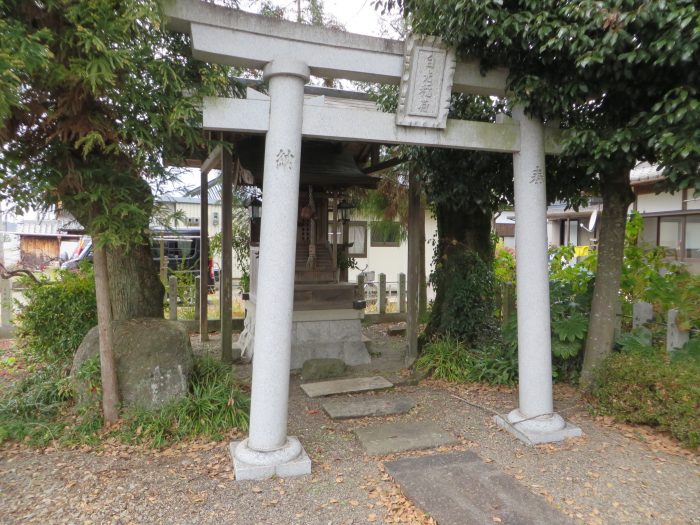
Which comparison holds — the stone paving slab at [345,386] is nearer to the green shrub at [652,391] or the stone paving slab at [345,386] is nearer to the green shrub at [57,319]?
the green shrub at [652,391]

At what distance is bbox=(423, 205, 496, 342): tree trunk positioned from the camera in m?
6.88

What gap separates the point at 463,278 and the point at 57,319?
5.65 metres

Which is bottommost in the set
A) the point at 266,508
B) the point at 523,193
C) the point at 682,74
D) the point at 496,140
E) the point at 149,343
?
the point at 266,508

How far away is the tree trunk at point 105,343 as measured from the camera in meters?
4.24

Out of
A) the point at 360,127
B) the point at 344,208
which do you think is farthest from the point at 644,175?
the point at 360,127

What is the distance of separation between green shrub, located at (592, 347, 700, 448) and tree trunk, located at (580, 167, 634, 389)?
27 centimetres

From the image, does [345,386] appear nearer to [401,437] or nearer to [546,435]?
[401,437]

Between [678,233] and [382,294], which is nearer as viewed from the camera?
[678,233]

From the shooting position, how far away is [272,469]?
370 centimetres

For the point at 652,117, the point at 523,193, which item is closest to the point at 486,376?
the point at 523,193

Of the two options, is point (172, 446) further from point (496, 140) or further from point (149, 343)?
point (496, 140)

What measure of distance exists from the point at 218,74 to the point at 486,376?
190 inches

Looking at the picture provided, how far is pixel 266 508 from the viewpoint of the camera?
3275 mm

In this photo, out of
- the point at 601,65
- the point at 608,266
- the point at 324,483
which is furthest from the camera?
the point at 608,266
